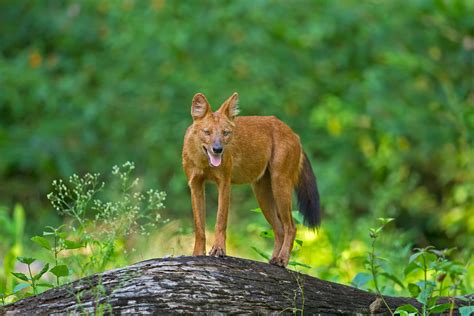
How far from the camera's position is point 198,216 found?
6.39 m

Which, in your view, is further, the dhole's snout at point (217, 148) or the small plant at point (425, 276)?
the dhole's snout at point (217, 148)

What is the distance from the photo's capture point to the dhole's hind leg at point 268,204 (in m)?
6.99

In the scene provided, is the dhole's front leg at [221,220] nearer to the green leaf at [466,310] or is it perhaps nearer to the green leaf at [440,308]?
the green leaf at [440,308]

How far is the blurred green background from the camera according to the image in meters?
13.8

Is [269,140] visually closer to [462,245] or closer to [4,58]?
[462,245]

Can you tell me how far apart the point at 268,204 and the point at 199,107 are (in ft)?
3.13

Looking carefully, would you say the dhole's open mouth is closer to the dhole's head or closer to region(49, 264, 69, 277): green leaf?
the dhole's head

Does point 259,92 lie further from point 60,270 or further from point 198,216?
point 60,270

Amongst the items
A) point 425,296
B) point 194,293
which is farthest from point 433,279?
point 194,293

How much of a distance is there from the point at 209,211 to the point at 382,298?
776 centimetres

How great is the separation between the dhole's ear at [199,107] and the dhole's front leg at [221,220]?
1.59ft

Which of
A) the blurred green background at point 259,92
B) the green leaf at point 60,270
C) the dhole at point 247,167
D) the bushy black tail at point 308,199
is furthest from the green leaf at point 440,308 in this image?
the blurred green background at point 259,92

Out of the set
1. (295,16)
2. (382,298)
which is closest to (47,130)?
(295,16)

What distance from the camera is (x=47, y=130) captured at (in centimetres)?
1401
